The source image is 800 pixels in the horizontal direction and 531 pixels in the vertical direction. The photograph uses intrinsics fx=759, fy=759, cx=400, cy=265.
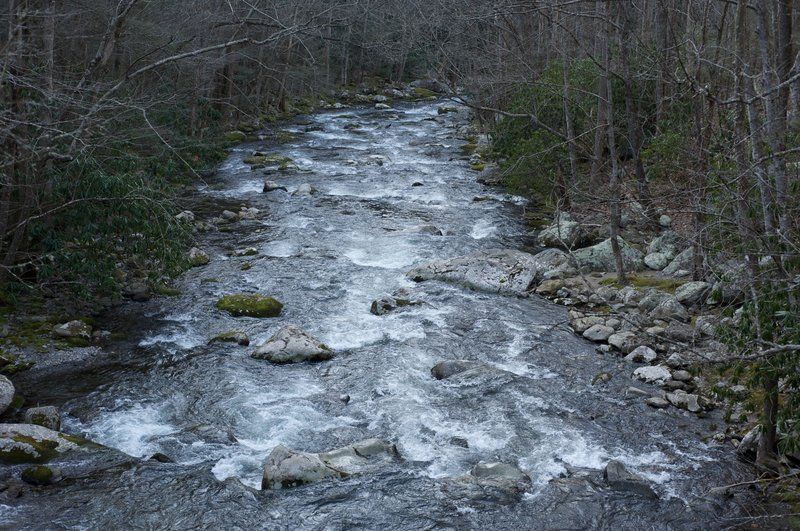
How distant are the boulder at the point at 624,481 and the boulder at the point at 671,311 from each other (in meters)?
4.33

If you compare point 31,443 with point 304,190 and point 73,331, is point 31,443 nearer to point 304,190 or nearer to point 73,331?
point 73,331

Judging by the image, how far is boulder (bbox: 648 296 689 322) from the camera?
39.3ft

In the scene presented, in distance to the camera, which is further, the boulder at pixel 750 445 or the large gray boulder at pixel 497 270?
the large gray boulder at pixel 497 270

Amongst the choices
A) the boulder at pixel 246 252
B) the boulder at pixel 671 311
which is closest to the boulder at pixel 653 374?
the boulder at pixel 671 311

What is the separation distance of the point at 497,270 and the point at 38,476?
929 cm

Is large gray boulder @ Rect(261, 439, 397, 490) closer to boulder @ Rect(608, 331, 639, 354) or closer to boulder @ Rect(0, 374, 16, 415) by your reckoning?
boulder @ Rect(0, 374, 16, 415)

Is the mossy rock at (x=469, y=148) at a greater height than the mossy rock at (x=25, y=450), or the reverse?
the mossy rock at (x=469, y=148)

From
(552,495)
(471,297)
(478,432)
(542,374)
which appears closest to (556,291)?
(471,297)

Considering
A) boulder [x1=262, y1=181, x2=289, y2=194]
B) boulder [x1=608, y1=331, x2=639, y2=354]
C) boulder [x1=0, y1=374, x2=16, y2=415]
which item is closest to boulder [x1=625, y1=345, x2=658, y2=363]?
boulder [x1=608, y1=331, x2=639, y2=354]

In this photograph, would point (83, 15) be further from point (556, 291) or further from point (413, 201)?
point (556, 291)

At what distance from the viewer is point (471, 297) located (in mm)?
14016

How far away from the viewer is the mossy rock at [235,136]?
2966 cm

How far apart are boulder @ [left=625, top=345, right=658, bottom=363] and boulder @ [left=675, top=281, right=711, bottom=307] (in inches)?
68.7

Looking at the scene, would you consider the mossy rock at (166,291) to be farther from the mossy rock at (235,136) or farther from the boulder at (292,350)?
the mossy rock at (235,136)
